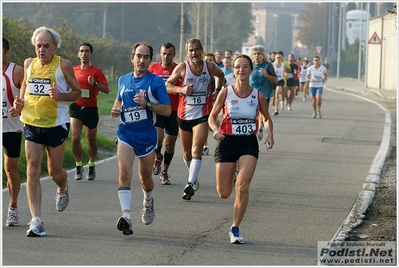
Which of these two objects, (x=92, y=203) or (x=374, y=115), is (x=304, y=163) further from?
(x=374, y=115)

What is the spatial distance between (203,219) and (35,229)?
1.91m

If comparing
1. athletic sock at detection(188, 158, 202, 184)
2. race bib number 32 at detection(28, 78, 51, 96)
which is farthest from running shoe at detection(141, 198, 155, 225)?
athletic sock at detection(188, 158, 202, 184)

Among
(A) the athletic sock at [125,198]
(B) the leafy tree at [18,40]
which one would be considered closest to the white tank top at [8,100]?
(A) the athletic sock at [125,198]

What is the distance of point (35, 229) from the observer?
8.25m

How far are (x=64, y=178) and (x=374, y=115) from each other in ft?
61.9

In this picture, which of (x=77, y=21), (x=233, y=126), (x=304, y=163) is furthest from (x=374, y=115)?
(x=77, y=21)

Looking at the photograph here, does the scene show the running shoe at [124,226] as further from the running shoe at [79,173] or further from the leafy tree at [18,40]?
the leafy tree at [18,40]

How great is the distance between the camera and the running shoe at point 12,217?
29.0ft

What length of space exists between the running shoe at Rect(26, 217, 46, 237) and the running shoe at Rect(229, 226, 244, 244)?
68.1 inches

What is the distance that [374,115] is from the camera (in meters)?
26.9

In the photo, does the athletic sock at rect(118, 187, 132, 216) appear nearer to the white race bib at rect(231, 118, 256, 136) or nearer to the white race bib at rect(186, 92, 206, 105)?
the white race bib at rect(231, 118, 256, 136)

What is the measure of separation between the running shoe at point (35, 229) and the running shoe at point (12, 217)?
0.57 metres

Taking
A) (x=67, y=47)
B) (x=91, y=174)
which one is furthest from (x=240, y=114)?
(x=67, y=47)

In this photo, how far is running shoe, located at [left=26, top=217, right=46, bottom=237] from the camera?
8250 millimetres
